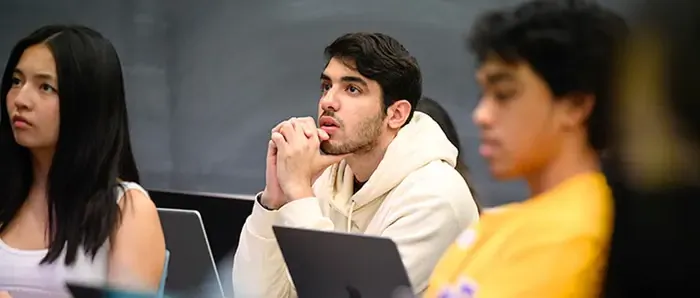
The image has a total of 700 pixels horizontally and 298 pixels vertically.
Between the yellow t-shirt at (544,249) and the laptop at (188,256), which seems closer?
the yellow t-shirt at (544,249)

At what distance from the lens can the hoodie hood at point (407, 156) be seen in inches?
63.4

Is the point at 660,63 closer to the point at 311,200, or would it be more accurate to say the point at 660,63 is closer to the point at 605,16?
the point at 605,16

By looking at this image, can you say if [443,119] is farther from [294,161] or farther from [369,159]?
[294,161]

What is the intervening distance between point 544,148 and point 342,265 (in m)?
0.31

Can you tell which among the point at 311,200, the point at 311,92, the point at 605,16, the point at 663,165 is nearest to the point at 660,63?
the point at 663,165

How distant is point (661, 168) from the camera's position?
806 millimetres

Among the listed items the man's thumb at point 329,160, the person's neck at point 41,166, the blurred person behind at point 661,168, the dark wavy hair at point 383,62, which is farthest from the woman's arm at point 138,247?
the blurred person behind at point 661,168

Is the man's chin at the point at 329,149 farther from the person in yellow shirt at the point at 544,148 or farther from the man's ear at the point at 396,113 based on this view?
the person in yellow shirt at the point at 544,148

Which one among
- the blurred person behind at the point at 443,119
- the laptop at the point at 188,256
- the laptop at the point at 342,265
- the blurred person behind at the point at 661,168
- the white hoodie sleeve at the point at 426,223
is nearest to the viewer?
the blurred person behind at the point at 661,168

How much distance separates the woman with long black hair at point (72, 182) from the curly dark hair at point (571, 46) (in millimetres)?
726

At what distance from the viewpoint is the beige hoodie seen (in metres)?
1.49

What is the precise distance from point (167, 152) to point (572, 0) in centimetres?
149

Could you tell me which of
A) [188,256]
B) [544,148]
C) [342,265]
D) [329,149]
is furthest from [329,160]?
[544,148]

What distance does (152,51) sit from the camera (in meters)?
2.32
